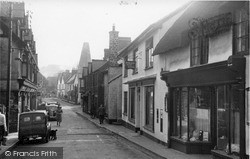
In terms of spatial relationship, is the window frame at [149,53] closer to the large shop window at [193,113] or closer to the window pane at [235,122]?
the large shop window at [193,113]

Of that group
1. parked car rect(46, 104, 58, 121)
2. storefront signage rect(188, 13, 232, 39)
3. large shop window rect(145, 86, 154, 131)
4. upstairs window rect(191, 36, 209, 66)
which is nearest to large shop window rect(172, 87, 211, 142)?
upstairs window rect(191, 36, 209, 66)

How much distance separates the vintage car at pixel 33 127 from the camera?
66.6 ft

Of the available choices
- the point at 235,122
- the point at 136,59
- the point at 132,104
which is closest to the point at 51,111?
the point at 132,104

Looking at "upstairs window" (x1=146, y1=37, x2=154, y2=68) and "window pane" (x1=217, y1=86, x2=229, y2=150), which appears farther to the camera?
"upstairs window" (x1=146, y1=37, x2=154, y2=68)

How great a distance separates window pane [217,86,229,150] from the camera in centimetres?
1272

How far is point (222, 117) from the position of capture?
1314 centimetres

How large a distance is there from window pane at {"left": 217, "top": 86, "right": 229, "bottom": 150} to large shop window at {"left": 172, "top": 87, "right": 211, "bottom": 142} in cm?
97

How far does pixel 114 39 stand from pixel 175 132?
27.6 m

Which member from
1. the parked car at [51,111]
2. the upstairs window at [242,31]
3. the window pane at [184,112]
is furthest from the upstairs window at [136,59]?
the parked car at [51,111]

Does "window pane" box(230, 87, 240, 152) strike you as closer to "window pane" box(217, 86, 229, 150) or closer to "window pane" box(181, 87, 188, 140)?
"window pane" box(217, 86, 229, 150)

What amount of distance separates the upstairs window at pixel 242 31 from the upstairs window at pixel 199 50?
96.2 inches

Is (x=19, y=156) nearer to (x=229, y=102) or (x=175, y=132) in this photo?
(x=175, y=132)

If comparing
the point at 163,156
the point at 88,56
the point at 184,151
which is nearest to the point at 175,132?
the point at 184,151

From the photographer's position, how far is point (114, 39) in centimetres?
4316
